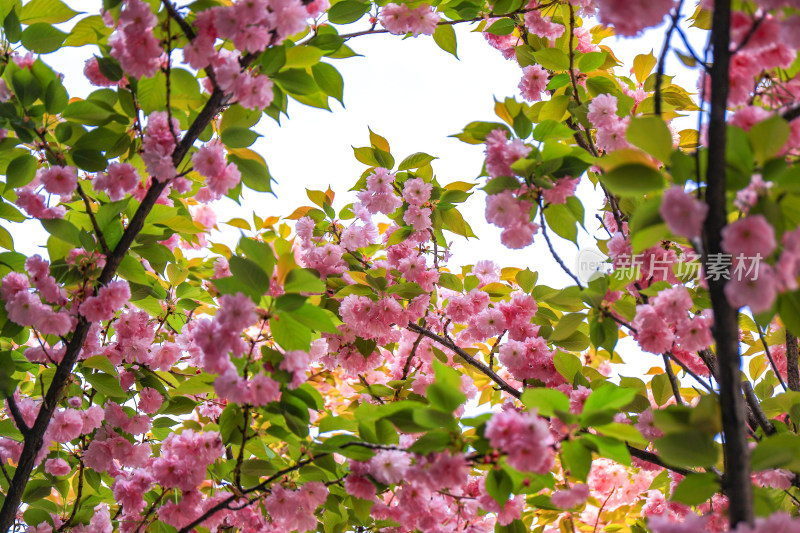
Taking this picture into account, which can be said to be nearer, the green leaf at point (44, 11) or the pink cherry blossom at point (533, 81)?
the green leaf at point (44, 11)

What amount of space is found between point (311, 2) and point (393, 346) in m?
1.54

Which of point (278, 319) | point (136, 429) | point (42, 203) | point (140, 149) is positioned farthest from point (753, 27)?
point (136, 429)

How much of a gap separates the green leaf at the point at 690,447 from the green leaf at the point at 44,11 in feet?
6.70

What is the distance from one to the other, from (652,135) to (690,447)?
1.84ft

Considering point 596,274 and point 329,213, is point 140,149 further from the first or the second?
point 596,274

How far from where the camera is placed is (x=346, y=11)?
6.72ft

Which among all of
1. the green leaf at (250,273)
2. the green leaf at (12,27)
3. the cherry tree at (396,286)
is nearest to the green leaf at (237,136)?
the cherry tree at (396,286)

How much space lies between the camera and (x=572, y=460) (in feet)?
4.07

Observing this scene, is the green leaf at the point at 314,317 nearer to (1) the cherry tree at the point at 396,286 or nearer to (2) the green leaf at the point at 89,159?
(1) the cherry tree at the point at 396,286

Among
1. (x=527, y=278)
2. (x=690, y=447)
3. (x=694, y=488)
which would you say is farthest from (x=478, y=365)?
(x=690, y=447)

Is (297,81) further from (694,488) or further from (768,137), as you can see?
(694,488)

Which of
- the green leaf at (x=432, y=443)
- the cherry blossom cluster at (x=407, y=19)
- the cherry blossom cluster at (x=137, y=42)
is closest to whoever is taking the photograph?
the green leaf at (x=432, y=443)

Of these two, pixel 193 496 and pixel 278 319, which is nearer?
pixel 278 319

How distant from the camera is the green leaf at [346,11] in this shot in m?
2.04
